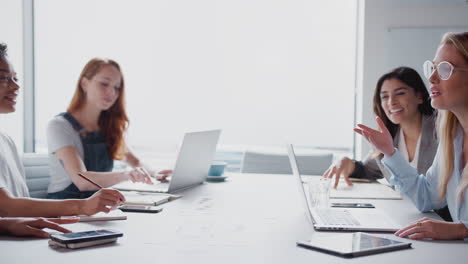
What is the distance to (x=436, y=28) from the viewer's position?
385cm

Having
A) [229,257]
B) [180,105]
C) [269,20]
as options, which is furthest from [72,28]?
[229,257]

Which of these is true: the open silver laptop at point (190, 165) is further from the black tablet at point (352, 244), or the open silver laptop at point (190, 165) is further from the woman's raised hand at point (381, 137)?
the black tablet at point (352, 244)

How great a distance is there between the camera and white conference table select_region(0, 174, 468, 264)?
115 centimetres

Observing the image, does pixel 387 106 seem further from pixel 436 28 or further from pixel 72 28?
pixel 72 28

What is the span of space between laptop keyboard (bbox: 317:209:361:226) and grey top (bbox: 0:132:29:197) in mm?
1193

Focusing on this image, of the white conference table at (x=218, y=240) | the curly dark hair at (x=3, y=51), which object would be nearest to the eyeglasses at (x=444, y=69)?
the white conference table at (x=218, y=240)

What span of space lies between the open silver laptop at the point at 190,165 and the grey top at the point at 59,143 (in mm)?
474

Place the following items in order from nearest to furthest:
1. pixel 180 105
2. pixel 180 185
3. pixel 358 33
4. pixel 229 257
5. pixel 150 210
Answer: pixel 229 257 < pixel 150 210 < pixel 180 185 < pixel 358 33 < pixel 180 105

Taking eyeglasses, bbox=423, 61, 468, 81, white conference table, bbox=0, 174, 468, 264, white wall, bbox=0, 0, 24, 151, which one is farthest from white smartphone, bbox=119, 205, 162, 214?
white wall, bbox=0, 0, 24, 151

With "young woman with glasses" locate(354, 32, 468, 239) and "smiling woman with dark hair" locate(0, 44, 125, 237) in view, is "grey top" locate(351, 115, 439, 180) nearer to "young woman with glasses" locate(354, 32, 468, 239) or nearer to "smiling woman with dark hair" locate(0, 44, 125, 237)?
"young woman with glasses" locate(354, 32, 468, 239)

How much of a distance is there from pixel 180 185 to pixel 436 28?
8.98 ft

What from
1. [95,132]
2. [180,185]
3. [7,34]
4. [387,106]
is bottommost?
[180,185]

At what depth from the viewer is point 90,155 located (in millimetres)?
2768

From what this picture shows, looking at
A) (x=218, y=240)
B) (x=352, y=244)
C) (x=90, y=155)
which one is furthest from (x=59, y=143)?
(x=352, y=244)
